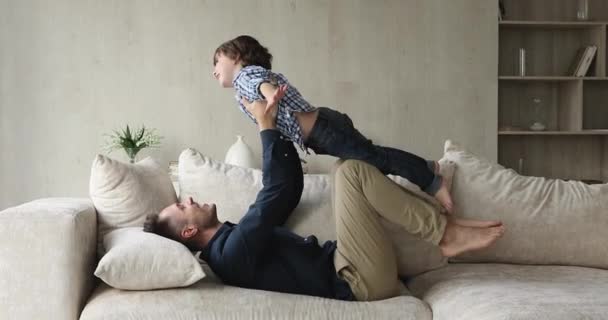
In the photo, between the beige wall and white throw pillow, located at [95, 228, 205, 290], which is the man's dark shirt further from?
the beige wall

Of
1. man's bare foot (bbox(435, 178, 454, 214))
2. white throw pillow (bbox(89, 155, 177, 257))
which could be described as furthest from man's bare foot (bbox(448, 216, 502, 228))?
white throw pillow (bbox(89, 155, 177, 257))

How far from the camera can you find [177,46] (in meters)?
4.66

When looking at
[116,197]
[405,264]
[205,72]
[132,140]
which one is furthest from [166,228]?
[205,72]

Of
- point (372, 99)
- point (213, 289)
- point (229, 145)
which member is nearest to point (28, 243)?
point (213, 289)

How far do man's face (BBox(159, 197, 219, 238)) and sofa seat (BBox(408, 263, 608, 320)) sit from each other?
74cm

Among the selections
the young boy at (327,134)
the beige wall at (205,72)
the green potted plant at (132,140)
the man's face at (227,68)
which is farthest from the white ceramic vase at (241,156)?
the young boy at (327,134)

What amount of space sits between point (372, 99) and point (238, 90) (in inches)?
88.8

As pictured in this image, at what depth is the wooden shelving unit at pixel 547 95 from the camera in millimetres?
5090

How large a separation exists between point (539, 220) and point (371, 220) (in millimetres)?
725

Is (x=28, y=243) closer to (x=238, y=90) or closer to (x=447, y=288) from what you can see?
(x=238, y=90)

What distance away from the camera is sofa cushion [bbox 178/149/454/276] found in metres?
2.55

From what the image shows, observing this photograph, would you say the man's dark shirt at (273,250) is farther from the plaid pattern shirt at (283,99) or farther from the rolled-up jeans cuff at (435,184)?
the rolled-up jeans cuff at (435,184)

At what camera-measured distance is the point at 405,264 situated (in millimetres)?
2553

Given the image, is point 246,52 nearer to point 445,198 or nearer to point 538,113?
point 445,198
